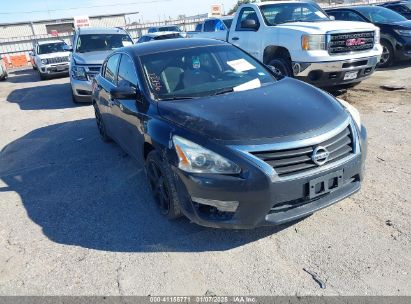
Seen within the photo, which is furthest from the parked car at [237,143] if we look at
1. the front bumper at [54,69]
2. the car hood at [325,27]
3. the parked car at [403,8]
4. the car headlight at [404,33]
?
the front bumper at [54,69]

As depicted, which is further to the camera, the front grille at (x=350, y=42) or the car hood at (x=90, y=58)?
the car hood at (x=90, y=58)

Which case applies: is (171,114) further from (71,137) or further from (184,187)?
(71,137)

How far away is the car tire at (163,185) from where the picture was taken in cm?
333

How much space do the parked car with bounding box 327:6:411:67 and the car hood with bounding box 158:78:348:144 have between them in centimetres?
807

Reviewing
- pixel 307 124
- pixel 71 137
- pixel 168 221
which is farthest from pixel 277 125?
pixel 71 137

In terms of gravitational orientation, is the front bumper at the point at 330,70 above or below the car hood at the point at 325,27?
below

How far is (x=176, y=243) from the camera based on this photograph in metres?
3.31

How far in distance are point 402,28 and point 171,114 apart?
372 inches

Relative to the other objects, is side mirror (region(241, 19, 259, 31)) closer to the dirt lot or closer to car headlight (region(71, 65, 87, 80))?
car headlight (region(71, 65, 87, 80))

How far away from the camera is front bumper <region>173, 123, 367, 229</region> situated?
111 inches

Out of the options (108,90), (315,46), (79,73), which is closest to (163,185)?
(108,90)

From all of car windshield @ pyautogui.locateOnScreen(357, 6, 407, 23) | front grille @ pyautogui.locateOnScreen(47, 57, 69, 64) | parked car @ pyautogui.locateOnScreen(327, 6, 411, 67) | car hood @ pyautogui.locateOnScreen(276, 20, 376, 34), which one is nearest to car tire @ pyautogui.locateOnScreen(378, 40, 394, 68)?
parked car @ pyautogui.locateOnScreen(327, 6, 411, 67)

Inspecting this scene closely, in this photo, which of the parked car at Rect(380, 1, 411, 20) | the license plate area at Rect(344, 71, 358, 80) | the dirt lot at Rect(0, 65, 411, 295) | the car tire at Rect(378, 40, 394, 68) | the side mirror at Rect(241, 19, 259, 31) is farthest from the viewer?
the parked car at Rect(380, 1, 411, 20)

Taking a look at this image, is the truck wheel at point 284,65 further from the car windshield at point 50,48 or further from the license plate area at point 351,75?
the car windshield at point 50,48
